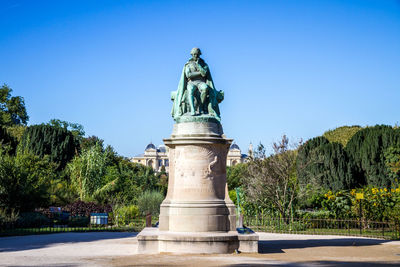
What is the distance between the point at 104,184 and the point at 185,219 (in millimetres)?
20062

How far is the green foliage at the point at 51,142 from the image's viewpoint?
4419 cm

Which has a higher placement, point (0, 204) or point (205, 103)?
point (205, 103)

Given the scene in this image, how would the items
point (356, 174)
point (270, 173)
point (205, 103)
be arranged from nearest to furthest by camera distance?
1. point (205, 103)
2. point (270, 173)
3. point (356, 174)

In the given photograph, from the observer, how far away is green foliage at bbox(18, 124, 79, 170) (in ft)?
145

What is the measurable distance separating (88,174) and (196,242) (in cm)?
1933

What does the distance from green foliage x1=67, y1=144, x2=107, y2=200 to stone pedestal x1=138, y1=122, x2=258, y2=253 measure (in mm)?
17200

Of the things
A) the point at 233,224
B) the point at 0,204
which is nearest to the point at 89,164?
the point at 0,204

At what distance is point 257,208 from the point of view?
2409 cm

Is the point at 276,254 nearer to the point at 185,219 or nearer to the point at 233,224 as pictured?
the point at 233,224

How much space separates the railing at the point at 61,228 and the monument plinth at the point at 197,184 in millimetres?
7558

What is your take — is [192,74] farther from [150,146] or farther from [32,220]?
[150,146]

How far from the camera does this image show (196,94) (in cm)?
1329

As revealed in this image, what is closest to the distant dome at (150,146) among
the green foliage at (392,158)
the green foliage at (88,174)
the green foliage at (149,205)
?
the green foliage at (88,174)

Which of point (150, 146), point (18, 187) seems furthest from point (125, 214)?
point (150, 146)
